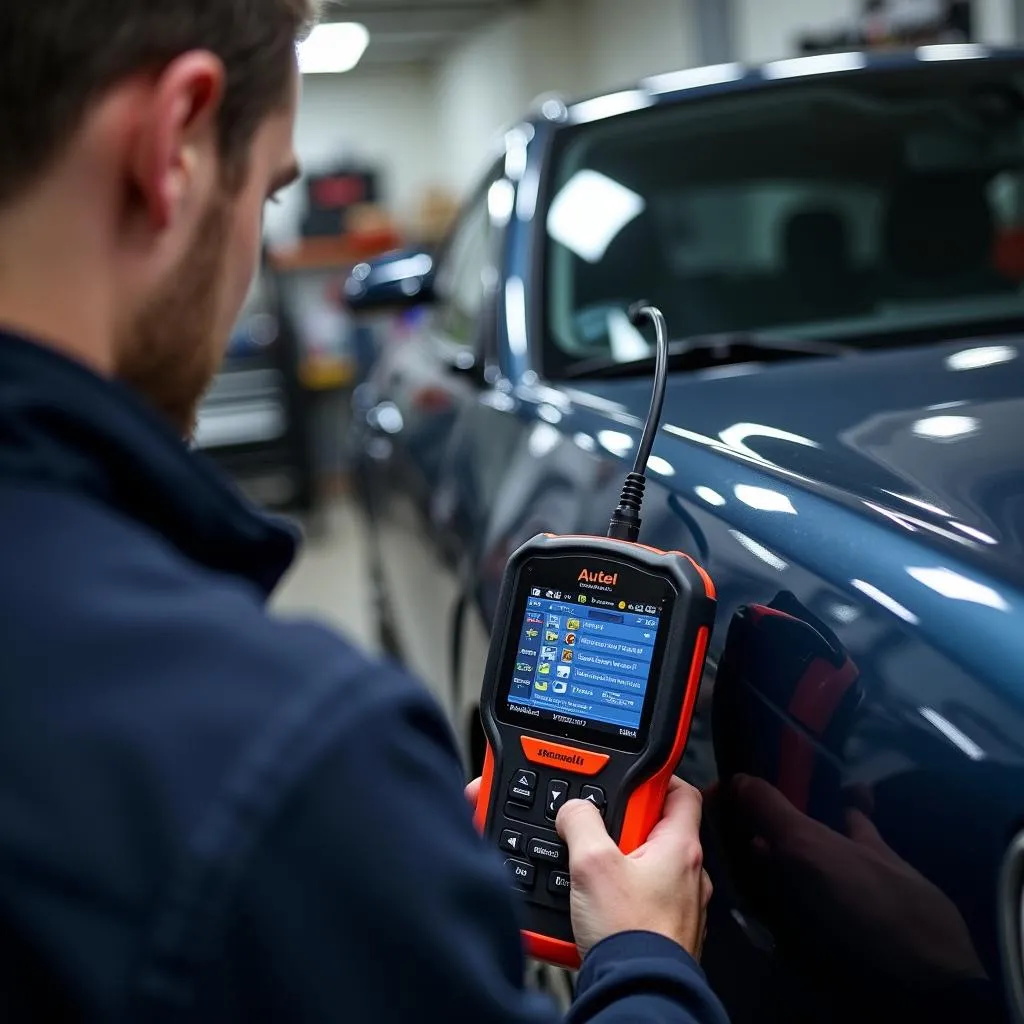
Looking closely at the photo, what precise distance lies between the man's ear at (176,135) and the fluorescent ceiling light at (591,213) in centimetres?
122

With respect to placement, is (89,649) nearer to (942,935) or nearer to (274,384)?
(942,935)

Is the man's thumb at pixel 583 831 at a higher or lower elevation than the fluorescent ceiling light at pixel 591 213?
lower

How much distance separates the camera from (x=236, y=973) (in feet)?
1.59

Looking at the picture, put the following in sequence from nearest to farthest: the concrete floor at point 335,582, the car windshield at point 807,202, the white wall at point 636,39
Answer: the car windshield at point 807,202, the concrete floor at point 335,582, the white wall at point 636,39

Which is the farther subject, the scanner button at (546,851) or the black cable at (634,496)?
the black cable at (634,496)

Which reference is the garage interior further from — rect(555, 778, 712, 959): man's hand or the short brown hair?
the short brown hair

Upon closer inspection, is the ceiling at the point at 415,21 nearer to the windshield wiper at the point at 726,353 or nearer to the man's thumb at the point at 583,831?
the windshield wiper at the point at 726,353

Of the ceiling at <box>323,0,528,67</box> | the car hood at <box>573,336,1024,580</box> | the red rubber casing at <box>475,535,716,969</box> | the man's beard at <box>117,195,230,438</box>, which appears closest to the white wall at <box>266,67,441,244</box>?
the ceiling at <box>323,0,528,67</box>

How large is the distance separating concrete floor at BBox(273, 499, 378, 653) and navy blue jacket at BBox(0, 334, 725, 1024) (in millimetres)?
3179

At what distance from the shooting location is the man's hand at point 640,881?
0.82m

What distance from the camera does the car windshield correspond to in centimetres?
182

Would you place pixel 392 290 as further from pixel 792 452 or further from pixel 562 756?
pixel 562 756

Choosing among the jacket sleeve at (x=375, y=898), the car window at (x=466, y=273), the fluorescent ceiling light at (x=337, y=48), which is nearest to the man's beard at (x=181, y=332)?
the jacket sleeve at (x=375, y=898)

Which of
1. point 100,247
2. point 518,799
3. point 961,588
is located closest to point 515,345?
point 518,799
